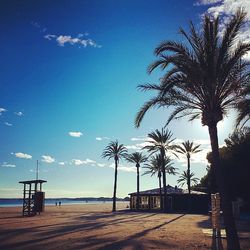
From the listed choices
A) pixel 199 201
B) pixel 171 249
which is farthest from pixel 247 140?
pixel 171 249

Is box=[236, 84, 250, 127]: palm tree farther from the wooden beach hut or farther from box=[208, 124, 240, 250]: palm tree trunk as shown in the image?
the wooden beach hut

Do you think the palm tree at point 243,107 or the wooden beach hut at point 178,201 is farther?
the wooden beach hut at point 178,201

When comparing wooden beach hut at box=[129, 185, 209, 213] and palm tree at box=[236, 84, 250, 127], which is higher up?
palm tree at box=[236, 84, 250, 127]

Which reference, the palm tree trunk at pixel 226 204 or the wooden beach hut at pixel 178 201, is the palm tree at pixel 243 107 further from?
the wooden beach hut at pixel 178 201

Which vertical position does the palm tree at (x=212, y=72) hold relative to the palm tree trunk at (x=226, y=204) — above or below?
above

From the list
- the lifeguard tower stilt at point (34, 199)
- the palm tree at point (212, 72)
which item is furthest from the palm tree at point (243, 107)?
the lifeguard tower stilt at point (34, 199)

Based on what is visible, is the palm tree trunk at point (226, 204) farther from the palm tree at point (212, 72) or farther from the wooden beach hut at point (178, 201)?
the wooden beach hut at point (178, 201)

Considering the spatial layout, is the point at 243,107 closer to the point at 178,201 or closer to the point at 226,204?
the point at 226,204

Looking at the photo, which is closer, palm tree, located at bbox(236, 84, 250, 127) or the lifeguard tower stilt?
palm tree, located at bbox(236, 84, 250, 127)

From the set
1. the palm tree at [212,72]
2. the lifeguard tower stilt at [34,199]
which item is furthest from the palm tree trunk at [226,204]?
the lifeguard tower stilt at [34,199]

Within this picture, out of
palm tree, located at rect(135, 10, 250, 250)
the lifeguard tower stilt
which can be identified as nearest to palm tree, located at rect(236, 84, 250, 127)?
palm tree, located at rect(135, 10, 250, 250)

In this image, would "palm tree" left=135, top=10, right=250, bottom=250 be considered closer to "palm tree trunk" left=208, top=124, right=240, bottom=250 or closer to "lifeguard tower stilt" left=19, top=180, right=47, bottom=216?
"palm tree trunk" left=208, top=124, right=240, bottom=250

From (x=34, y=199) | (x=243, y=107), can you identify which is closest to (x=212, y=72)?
(x=243, y=107)

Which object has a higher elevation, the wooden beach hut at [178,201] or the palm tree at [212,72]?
the palm tree at [212,72]
